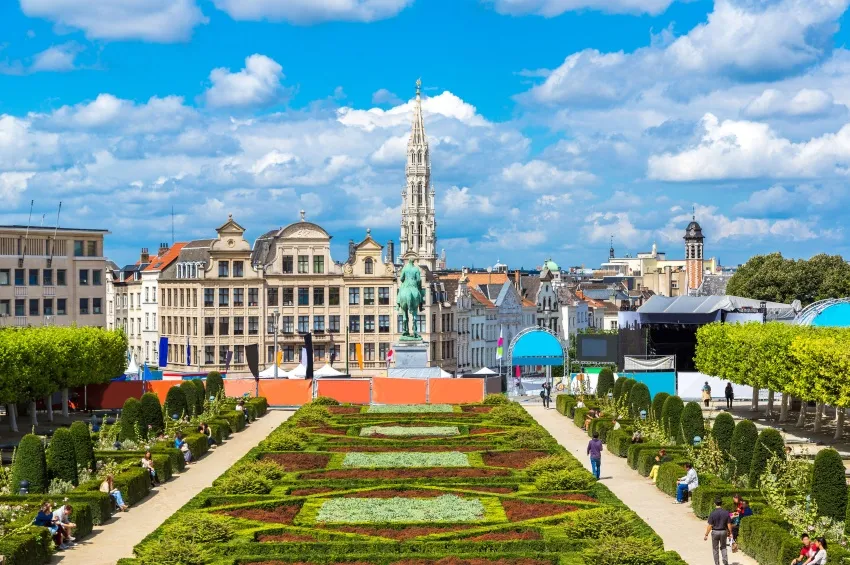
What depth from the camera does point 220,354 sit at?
107625mm

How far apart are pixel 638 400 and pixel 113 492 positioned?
94.0 feet

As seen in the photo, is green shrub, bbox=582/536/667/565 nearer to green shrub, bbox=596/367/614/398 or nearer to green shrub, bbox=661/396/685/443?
green shrub, bbox=661/396/685/443

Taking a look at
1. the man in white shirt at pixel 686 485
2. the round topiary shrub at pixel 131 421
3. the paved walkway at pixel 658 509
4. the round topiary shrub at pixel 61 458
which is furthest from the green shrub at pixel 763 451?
the round topiary shrub at pixel 131 421

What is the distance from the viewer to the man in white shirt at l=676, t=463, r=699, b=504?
125 feet

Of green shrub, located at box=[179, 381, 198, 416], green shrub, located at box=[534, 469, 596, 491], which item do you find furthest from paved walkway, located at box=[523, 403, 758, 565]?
green shrub, located at box=[179, 381, 198, 416]

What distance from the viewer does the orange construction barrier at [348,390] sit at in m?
70.5

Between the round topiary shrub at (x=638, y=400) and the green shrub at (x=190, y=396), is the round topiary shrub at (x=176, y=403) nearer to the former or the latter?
the green shrub at (x=190, y=396)

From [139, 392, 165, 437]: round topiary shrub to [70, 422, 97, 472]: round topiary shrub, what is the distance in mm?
9997

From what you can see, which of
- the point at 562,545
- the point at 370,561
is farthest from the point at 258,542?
the point at 562,545

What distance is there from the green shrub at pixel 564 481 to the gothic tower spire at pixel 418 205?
137611 millimetres

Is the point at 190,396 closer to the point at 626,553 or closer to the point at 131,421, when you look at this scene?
the point at 131,421

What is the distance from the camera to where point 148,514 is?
3666 cm

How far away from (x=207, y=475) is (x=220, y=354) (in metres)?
63.9

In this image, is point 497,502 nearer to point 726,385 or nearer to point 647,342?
point 726,385
